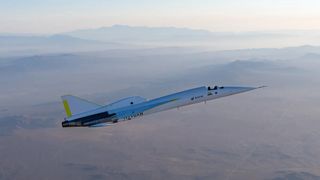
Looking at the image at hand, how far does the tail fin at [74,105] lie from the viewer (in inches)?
2297

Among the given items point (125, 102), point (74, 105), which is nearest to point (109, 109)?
point (125, 102)

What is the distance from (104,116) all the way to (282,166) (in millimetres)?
141447

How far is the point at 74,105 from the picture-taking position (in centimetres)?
5875

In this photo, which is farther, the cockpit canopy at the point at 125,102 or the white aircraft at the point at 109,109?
the cockpit canopy at the point at 125,102

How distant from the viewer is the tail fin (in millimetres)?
58344

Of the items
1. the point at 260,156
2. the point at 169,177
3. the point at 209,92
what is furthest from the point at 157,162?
the point at 209,92

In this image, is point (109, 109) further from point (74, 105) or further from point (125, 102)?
point (74, 105)

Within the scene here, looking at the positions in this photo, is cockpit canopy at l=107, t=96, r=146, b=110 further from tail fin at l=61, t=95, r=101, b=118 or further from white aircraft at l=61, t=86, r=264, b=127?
tail fin at l=61, t=95, r=101, b=118

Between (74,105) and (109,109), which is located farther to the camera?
(109,109)

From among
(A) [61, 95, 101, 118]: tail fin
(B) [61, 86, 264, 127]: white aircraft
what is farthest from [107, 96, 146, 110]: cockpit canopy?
(A) [61, 95, 101, 118]: tail fin

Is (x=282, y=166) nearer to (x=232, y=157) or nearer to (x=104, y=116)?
(x=232, y=157)

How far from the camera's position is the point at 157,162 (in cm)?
19000

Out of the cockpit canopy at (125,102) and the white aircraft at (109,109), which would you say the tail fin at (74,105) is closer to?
the white aircraft at (109,109)

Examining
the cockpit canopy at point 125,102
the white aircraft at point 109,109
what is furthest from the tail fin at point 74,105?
the cockpit canopy at point 125,102
